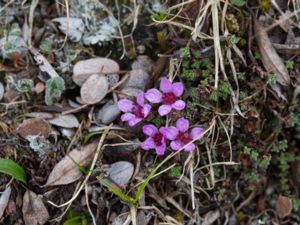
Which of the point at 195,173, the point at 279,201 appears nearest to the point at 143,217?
the point at 195,173

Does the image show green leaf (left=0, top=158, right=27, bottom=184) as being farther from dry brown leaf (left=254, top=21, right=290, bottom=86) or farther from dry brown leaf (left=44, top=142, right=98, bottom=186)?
dry brown leaf (left=254, top=21, right=290, bottom=86)

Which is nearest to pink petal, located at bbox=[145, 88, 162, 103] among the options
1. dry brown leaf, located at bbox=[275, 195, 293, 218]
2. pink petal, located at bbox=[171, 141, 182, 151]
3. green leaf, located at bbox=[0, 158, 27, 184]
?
pink petal, located at bbox=[171, 141, 182, 151]

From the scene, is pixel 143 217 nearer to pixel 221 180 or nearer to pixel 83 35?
pixel 221 180

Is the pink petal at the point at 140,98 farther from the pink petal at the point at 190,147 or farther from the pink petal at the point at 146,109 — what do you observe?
the pink petal at the point at 190,147

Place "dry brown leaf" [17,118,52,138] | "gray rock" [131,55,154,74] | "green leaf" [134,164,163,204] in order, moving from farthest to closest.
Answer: "gray rock" [131,55,154,74] < "dry brown leaf" [17,118,52,138] < "green leaf" [134,164,163,204]

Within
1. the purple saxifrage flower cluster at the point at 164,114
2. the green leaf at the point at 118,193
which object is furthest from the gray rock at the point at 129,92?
the green leaf at the point at 118,193

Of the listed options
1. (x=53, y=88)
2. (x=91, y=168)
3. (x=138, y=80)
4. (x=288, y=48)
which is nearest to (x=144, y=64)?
(x=138, y=80)
